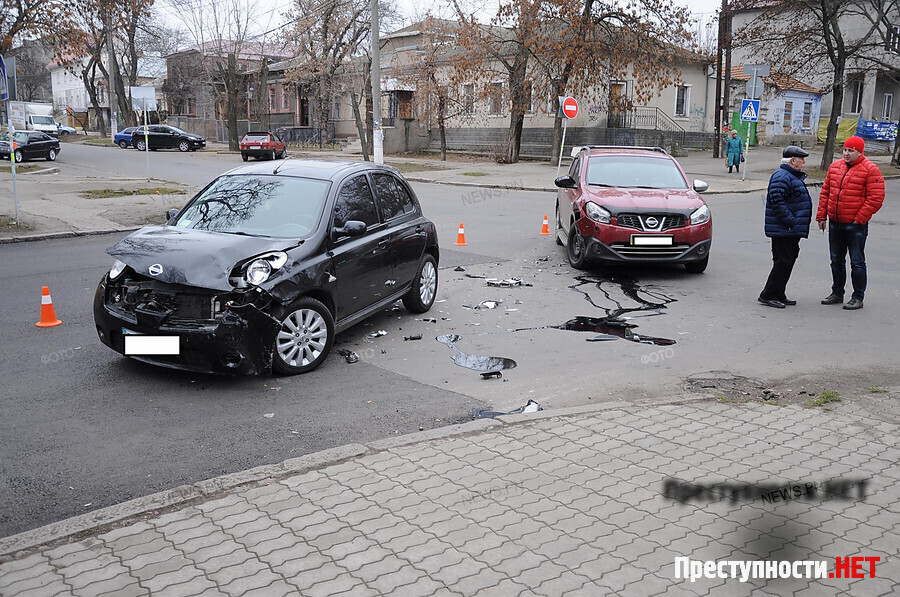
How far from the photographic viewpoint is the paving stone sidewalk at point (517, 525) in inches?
137

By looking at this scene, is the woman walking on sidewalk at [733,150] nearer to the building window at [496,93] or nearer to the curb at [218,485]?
the building window at [496,93]

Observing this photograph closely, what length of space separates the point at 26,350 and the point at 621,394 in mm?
5280

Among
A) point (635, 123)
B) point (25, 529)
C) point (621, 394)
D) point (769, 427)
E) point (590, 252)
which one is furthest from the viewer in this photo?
point (635, 123)

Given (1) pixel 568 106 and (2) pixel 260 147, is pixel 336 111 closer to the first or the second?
(2) pixel 260 147

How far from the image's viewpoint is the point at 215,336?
602 cm

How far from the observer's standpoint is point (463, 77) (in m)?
33.9

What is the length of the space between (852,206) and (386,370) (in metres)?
5.90

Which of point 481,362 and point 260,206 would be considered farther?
point 260,206

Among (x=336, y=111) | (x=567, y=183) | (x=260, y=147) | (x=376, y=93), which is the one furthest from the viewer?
A: (x=336, y=111)

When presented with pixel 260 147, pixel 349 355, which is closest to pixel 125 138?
pixel 260 147

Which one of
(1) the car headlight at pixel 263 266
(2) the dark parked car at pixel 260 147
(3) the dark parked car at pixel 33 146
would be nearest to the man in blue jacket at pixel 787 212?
(1) the car headlight at pixel 263 266

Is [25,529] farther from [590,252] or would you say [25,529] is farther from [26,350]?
[590,252]

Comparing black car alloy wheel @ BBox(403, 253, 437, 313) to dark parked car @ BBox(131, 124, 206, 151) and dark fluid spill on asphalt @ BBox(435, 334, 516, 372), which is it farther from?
dark parked car @ BBox(131, 124, 206, 151)

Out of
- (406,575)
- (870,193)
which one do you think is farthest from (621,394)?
(870,193)
